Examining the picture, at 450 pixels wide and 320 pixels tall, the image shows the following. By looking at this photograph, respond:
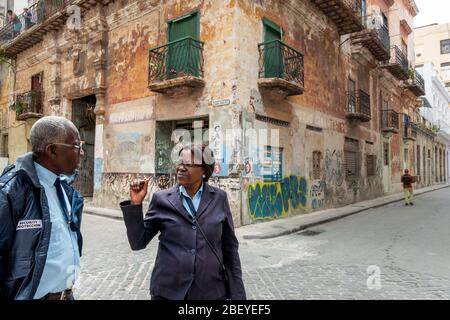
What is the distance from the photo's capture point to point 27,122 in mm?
17078

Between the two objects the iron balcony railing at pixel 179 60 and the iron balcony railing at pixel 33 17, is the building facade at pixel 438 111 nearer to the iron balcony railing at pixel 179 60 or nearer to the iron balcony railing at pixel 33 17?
the iron balcony railing at pixel 179 60

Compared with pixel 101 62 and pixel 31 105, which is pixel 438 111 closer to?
pixel 101 62

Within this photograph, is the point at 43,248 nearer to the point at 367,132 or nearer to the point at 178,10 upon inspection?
the point at 178,10

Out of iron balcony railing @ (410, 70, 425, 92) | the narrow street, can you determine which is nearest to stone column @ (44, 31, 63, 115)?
the narrow street

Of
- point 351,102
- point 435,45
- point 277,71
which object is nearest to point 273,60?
point 277,71

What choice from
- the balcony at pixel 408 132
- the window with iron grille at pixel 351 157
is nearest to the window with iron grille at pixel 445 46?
the balcony at pixel 408 132

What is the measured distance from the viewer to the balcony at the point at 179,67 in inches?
380

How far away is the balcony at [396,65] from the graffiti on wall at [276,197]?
36.4 feet

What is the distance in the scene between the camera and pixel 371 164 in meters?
18.4

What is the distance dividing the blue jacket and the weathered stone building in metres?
7.53

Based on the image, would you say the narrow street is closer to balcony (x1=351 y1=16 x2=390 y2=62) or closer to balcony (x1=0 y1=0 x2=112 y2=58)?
balcony (x1=351 y1=16 x2=390 y2=62)

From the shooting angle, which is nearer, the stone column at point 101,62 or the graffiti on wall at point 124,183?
the graffiti on wall at point 124,183

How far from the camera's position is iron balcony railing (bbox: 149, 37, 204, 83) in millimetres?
9742

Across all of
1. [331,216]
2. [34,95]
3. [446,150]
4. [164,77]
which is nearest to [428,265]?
[331,216]
